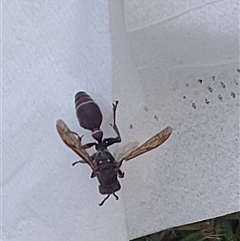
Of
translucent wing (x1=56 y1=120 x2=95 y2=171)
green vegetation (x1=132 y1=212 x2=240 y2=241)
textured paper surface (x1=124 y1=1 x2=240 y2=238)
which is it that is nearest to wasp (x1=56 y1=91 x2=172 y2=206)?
translucent wing (x1=56 y1=120 x2=95 y2=171)

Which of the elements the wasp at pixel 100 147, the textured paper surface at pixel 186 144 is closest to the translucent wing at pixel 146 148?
the wasp at pixel 100 147

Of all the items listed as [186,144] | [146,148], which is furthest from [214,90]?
[146,148]

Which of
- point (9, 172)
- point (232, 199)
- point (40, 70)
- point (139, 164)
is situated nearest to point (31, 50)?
point (40, 70)

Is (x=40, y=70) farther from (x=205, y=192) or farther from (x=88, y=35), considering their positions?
(x=205, y=192)

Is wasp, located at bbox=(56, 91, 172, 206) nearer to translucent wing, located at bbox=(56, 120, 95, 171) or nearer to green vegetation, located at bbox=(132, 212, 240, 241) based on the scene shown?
translucent wing, located at bbox=(56, 120, 95, 171)

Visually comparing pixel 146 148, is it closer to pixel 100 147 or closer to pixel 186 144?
pixel 100 147
